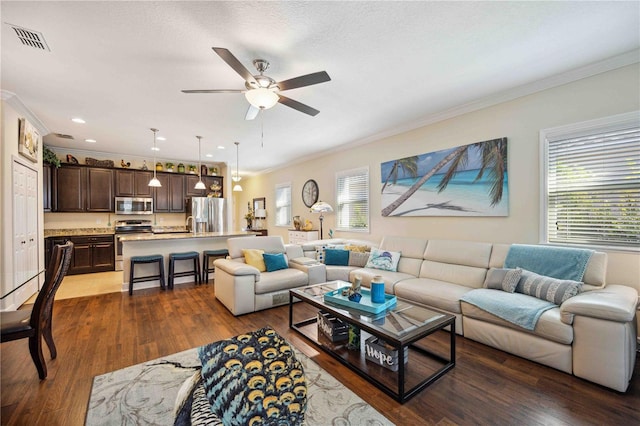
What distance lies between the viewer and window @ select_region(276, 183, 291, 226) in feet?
24.9

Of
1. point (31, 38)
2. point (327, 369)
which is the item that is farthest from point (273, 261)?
point (31, 38)


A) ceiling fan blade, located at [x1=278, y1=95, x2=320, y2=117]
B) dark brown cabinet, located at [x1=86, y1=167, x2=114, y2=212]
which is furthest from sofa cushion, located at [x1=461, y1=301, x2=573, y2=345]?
dark brown cabinet, located at [x1=86, y1=167, x2=114, y2=212]

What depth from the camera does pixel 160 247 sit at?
4.87 meters

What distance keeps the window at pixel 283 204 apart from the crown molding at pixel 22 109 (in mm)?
4940

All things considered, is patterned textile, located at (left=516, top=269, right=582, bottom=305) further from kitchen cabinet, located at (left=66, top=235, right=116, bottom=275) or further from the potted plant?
the potted plant

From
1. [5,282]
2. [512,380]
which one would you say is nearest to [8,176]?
[5,282]

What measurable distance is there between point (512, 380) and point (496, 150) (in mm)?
2633

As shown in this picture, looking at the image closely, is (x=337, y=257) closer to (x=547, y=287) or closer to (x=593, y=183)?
(x=547, y=287)

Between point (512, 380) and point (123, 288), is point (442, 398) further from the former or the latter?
point (123, 288)

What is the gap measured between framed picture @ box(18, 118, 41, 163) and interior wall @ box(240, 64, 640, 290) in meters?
5.28

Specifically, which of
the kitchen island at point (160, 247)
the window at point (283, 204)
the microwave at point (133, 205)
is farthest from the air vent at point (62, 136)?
the window at point (283, 204)

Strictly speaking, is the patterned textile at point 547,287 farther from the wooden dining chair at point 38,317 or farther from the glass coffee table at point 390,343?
the wooden dining chair at point 38,317

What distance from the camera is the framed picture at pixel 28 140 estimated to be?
3.70 metres

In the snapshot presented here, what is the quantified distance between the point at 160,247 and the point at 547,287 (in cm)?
563
